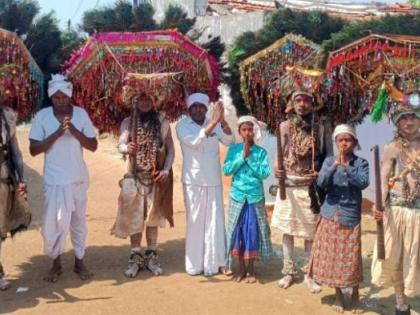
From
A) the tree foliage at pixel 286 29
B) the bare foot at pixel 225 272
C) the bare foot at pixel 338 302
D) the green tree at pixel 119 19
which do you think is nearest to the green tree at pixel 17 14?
the green tree at pixel 119 19

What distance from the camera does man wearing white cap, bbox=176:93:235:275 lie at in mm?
5492

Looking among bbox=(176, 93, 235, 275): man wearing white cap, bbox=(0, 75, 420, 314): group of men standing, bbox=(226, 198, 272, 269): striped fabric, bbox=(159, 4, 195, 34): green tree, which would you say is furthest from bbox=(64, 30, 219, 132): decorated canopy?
bbox=(226, 198, 272, 269): striped fabric

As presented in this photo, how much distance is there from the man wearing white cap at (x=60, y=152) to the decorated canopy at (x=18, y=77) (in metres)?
0.23

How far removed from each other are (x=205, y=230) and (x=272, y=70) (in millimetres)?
1753

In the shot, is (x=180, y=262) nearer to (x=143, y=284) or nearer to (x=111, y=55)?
(x=143, y=284)

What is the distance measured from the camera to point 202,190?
218 inches

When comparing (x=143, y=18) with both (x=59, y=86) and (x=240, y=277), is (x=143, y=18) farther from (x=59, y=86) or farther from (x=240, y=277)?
(x=240, y=277)

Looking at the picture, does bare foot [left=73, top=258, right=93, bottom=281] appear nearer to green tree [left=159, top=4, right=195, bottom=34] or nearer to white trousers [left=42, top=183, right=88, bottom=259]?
white trousers [left=42, top=183, right=88, bottom=259]

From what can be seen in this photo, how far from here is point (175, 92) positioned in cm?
569

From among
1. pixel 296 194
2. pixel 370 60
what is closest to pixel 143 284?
pixel 296 194

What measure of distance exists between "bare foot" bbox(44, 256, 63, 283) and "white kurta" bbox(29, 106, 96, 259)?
6.4 inches

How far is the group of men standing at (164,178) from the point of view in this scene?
5156mm

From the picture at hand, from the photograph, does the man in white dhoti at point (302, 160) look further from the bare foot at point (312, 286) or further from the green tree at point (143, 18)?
the green tree at point (143, 18)

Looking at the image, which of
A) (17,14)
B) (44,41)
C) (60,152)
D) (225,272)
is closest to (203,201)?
(225,272)
